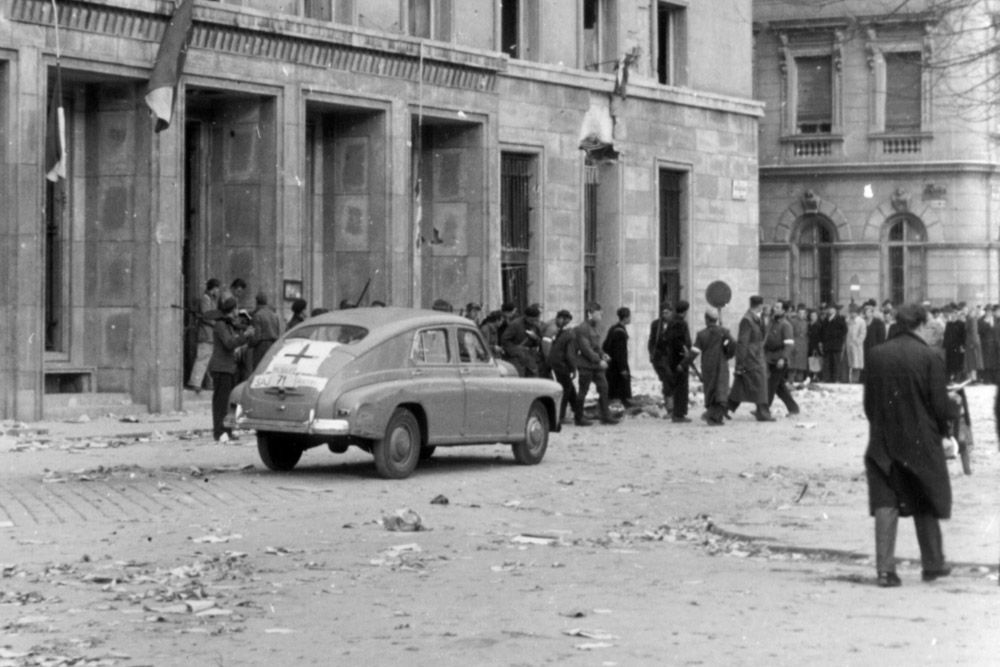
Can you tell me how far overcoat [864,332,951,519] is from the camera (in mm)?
12102

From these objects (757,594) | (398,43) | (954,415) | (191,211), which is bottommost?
(757,594)

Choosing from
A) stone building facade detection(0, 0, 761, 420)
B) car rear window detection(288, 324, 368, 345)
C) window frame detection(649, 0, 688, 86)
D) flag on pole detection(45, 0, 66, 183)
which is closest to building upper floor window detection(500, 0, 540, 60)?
stone building facade detection(0, 0, 761, 420)

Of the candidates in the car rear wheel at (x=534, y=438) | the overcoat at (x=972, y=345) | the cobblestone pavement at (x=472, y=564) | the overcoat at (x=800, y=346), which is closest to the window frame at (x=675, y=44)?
the overcoat at (x=800, y=346)

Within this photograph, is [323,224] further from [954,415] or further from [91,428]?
[954,415]

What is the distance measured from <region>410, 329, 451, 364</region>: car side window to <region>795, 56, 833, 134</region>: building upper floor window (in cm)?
3888

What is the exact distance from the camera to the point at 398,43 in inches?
1320

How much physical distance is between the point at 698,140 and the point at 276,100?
14188 mm

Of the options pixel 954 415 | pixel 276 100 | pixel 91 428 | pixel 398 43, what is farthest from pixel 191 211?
pixel 954 415

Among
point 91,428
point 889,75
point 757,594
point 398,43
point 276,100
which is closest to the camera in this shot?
point 757,594

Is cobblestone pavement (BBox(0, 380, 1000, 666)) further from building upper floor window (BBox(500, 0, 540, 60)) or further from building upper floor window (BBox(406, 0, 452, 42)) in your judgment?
building upper floor window (BBox(500, 0, 540, 60))

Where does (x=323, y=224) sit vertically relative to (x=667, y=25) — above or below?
below

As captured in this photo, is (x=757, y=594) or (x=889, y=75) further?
(x=889, y=75)

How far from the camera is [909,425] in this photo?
1219 cm

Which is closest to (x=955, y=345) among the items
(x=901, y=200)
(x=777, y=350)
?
(x=901, y=200)
